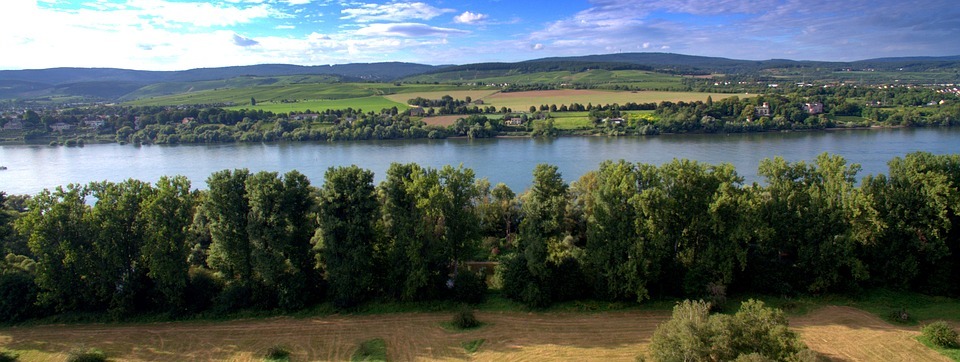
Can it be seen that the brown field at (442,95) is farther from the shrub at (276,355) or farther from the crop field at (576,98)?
the shrub at (276,355)

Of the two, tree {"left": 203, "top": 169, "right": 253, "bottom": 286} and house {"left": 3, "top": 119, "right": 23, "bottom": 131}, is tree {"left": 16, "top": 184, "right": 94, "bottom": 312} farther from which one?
house {"left": 3, "top": 119, "right": 23, "bottom": 131}

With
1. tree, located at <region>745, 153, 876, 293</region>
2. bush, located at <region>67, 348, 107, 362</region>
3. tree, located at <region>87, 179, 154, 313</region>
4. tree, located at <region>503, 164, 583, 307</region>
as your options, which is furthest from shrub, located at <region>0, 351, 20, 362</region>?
tree, located at <region>745, 153, 876, 293</region>

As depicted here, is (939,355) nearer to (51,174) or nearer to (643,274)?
(643,274)

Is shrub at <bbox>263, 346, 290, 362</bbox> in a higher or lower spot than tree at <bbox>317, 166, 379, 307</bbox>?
lower

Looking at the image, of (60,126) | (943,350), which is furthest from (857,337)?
(60,126)

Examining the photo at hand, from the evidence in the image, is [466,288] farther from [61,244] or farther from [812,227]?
[61,244]

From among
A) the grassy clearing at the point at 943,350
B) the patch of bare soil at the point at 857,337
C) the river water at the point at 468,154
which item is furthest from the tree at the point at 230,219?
the river water at the point at 468,154

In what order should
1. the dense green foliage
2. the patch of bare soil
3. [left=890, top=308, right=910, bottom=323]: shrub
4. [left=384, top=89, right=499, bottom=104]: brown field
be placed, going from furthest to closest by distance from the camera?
[left=384, top=89, right=499, bottom=104]: brown field
[left=890, top=308, right=910, bottom=323]: shrub
the patch of bare soil
the dense green foliage
